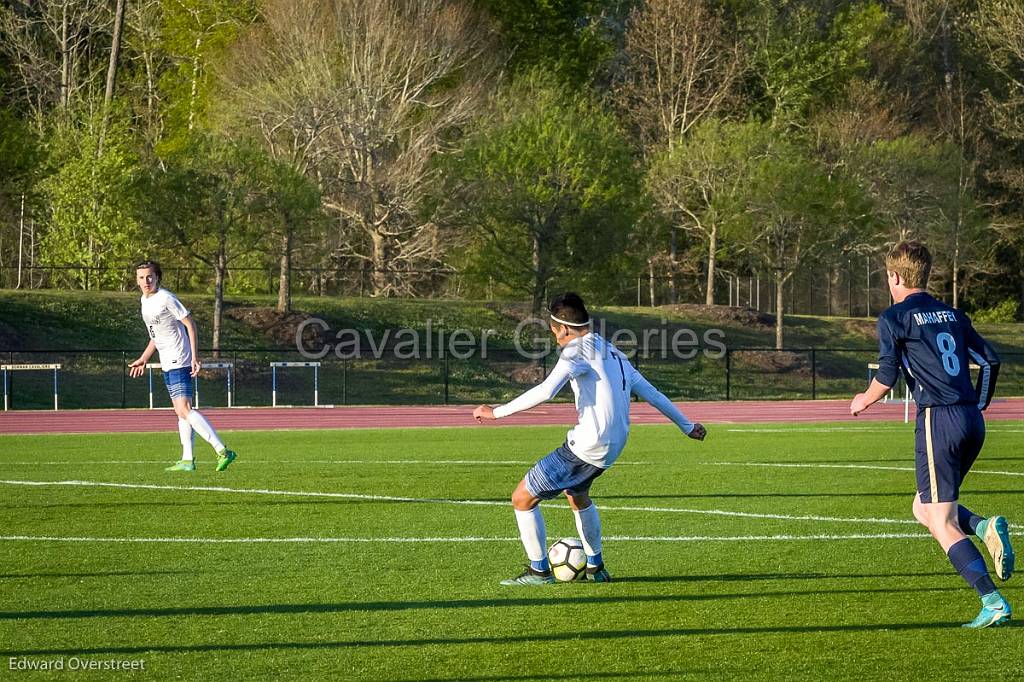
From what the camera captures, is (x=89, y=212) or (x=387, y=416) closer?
(x=387, y=416)

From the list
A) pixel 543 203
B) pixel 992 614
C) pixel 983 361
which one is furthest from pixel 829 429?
pixel 543 203

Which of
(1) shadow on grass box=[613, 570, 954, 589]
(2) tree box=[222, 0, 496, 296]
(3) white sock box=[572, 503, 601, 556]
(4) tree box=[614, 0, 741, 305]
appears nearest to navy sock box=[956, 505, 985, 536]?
(1) shadow on grass box=[613, 570, 954, 589]

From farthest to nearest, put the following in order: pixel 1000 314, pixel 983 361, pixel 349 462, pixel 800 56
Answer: pixel 1000 314 < pixel 800 56 < pixel 349 462 < pixel 983 361

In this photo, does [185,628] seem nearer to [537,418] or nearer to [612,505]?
[612,505]

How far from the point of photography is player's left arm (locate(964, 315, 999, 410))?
24.7ft

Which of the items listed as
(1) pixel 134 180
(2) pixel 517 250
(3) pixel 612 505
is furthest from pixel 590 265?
(3) pixel 612 505

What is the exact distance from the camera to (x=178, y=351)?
1540 cm

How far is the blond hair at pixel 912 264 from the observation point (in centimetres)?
744

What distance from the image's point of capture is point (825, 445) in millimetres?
20109

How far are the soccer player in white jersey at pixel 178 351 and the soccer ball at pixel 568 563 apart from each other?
Result: 709cm

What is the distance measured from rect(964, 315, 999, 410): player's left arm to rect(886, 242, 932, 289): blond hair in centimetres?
33

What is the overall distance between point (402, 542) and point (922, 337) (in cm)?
430

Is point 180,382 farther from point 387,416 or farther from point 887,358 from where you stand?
point 387,416

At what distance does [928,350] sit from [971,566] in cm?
112
